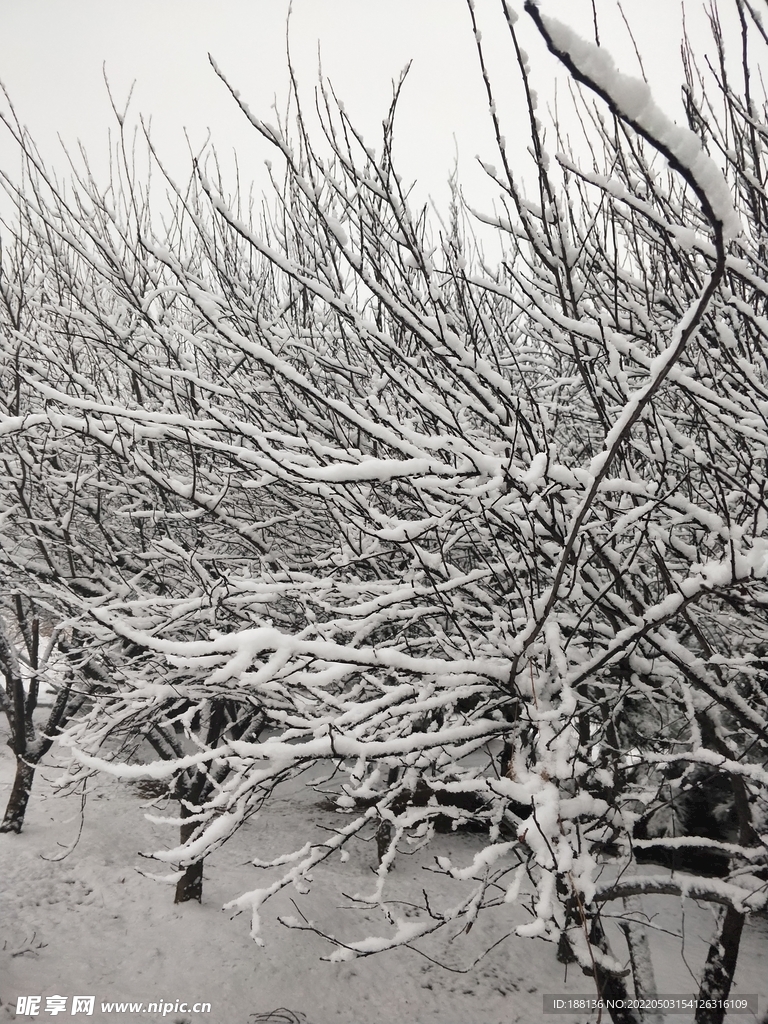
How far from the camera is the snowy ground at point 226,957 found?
4.62 metres

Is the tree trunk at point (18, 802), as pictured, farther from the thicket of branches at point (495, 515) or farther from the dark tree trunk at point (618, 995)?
the dark tree trunk at point (618, 995)

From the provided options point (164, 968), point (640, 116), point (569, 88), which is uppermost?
point (569, 88)

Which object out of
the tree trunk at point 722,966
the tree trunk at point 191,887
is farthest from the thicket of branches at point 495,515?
the tree trunk at point 191,887

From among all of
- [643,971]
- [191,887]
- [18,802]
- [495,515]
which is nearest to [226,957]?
[191,887]

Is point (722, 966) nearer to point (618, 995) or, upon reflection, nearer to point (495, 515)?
point (618, 995)

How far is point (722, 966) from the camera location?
319 cm

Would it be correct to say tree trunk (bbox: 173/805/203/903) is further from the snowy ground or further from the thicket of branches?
the thicket of branches

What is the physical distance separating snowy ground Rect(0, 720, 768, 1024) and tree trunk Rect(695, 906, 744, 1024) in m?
1.64

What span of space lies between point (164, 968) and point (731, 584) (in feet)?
19.3

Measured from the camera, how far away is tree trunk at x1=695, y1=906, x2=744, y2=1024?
3139mm

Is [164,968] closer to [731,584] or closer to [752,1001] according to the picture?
[752,1001]

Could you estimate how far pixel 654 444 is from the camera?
2396mm

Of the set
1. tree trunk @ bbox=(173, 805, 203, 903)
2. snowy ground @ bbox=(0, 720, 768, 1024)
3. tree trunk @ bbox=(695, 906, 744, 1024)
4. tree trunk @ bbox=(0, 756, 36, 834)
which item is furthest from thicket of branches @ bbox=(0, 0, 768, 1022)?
tree trunk @ bbox=(0, 756, 36, 834)

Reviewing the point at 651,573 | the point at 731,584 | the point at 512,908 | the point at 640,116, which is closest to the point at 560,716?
the point at 731,584
